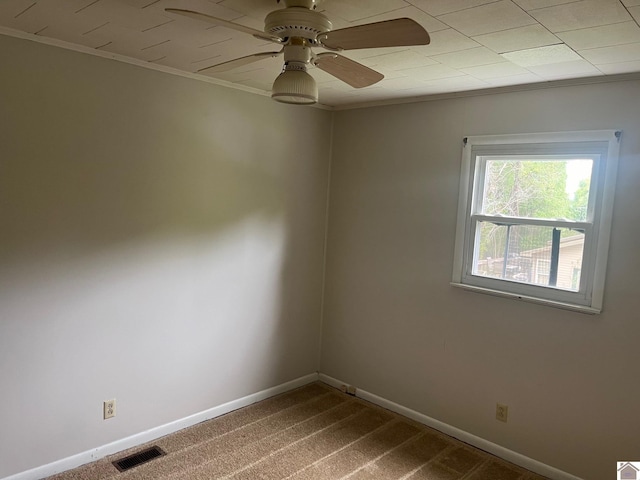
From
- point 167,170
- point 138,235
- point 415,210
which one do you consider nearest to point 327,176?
point 415,210

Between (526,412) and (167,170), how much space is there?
2698 millimetres

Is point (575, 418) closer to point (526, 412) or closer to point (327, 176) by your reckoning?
point (526, 412)

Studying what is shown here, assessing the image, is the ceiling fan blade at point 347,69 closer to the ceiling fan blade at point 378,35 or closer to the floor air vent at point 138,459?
the ceiling fan blade at point 378,35

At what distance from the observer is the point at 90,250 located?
2652 mm

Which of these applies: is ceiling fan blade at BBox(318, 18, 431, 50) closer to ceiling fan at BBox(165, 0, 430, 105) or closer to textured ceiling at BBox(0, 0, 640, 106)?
ceiling fan at BBox(165, 0, 430, 105)

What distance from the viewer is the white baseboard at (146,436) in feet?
8.45

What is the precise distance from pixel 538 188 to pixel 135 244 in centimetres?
248

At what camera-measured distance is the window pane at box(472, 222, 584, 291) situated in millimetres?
2768

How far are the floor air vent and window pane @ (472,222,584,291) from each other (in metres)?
2.33

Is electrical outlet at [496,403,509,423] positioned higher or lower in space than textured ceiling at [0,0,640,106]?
lower

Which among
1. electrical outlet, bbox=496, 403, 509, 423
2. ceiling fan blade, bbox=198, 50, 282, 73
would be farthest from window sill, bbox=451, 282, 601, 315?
ceiling fan blade, bbox=198, 50, 282, 73

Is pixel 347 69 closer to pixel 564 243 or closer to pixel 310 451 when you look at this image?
pixel 564 243

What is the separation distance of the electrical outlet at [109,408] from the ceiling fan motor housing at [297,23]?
2319 millimetres

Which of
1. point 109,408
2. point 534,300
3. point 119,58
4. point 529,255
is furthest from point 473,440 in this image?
point 119,58
